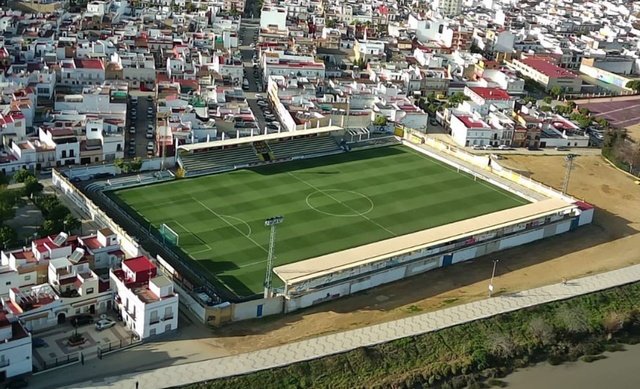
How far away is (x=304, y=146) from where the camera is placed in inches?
1665

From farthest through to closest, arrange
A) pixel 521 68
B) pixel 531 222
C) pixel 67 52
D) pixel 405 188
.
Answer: pixel 521 68 → pixel 67 52 → pixel 405 188 → pixel 531 222

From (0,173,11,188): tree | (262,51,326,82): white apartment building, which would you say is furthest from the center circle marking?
(262,51,326,82): white apartment building

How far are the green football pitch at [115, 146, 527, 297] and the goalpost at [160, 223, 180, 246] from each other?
36 cm

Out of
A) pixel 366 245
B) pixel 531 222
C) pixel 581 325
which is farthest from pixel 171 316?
pixel 531 222

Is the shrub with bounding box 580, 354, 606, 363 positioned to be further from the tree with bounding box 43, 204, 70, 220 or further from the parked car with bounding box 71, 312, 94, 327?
the tree with bounding box 43, 204, 70, 220

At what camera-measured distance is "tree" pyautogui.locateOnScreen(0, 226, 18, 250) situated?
28297mm

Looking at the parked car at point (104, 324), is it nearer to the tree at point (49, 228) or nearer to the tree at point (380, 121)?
the tree at point (49, 228)

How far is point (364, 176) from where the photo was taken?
39.9 metres

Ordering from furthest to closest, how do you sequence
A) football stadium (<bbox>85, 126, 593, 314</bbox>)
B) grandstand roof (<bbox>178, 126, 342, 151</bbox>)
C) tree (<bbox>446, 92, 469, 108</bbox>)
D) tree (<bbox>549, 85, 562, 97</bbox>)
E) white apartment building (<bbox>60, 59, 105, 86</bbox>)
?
tree (<bbox>549, 85, 562, 97</bbox>), tree (<bbox>446, 92, 469, 108</bbox>), white apartment building (<bbox>60, 59, 105, 86</bbox>), grandstand roof (<bbox>178, 126, 342, 151</bbox>), football stadium (<bbox>85, 126, 593, 314</bbox>)

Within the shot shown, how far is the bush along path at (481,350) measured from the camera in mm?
23734

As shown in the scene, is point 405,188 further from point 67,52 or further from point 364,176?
point 67,52

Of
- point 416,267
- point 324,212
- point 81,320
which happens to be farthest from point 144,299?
point 324,212

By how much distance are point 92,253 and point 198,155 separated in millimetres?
11848

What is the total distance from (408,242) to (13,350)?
14.9 metres
